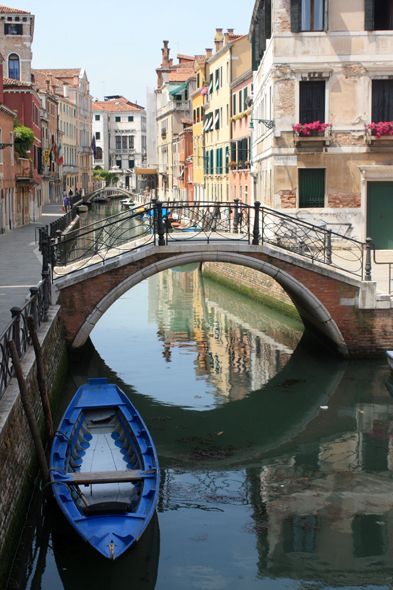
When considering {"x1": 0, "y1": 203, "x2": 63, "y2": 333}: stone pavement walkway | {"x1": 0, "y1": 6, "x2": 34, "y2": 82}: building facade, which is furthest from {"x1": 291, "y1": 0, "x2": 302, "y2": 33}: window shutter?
{"x1": 0, "y1": 6, "x2": 34, "y2": 82}: building facade

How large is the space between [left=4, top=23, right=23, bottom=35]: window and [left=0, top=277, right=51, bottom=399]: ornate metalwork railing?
36892 mm

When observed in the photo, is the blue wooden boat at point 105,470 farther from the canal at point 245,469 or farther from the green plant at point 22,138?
the green plant at point 22,138

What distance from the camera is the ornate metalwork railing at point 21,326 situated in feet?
24.7

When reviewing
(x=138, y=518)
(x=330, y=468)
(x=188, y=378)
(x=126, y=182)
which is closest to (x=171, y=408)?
(x=188, y=378)

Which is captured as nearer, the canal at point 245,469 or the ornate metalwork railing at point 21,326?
the canal at point 245,469

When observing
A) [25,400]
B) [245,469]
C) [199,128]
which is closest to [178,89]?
[199,128]

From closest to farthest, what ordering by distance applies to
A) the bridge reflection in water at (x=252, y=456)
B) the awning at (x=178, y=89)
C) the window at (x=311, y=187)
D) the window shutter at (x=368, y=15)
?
the bridge reflection in water at (x=252, y=456), the window shutter at (x=368, y=15), the window at (x=311, y=187), the awning at (x=178, y=89)

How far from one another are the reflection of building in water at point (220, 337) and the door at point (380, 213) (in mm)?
3557

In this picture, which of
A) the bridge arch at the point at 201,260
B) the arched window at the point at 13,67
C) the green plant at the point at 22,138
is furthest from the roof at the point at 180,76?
the bridge arch at the point at 201,260

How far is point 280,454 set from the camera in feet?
33.4

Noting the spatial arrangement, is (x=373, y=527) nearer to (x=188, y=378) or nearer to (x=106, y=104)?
(x=188, y=378)

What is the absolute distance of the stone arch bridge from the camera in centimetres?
1372

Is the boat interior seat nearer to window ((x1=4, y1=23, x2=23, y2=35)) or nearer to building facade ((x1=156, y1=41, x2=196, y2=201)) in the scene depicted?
window ((x1=4, y1=23, x2=23, y2=35))

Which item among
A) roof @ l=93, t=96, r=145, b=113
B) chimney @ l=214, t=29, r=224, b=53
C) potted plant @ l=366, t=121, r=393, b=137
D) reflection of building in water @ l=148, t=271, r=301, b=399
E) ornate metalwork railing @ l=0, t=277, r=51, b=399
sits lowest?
reflection of building in water @ l=148, t=271, r=301, b=399
